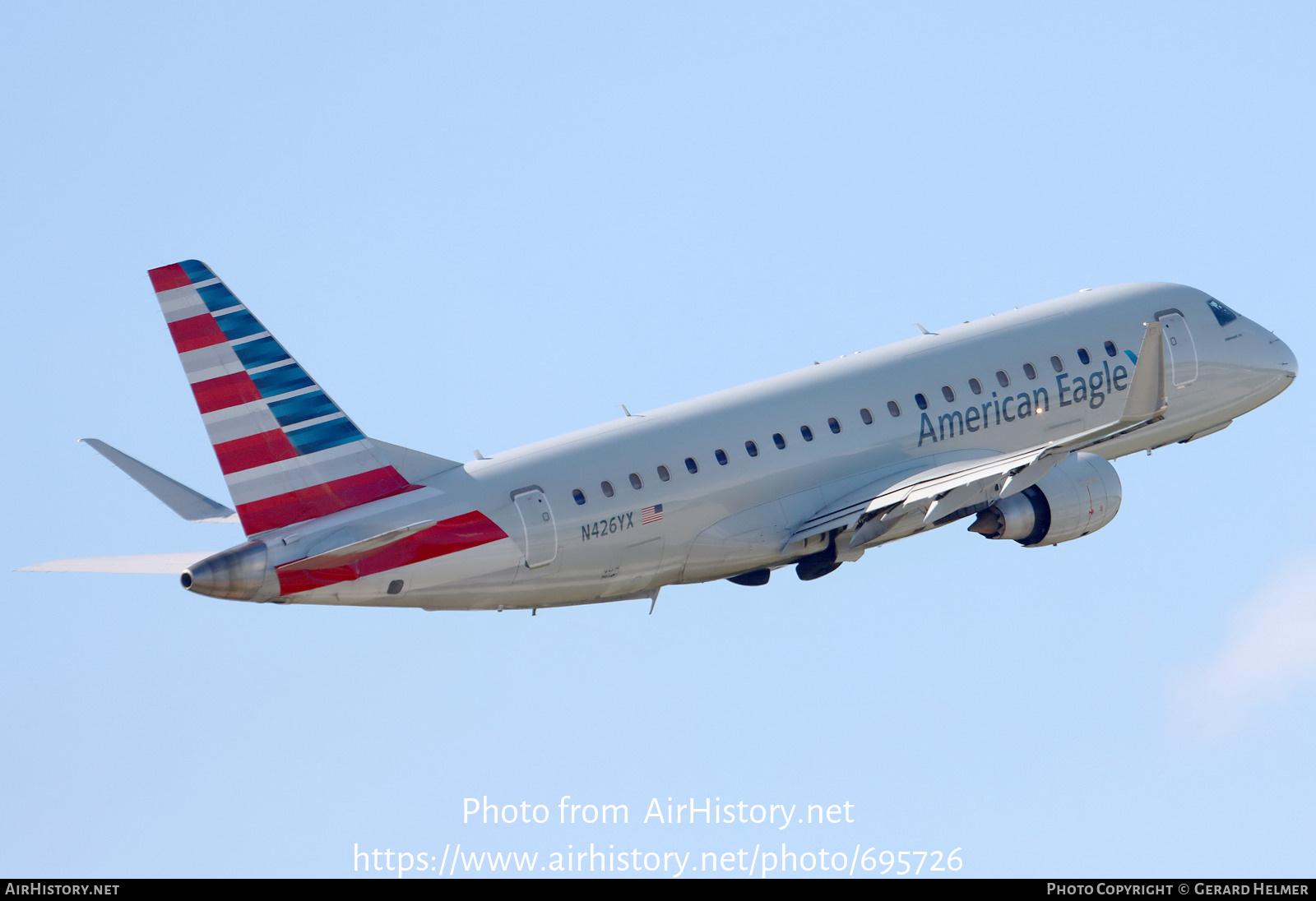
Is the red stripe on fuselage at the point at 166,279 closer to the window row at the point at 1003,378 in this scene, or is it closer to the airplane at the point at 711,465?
the airplane at the point at 711,465

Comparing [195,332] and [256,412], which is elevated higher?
[195,332]

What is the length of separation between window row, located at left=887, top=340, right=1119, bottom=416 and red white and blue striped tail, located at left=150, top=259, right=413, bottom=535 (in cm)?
1272

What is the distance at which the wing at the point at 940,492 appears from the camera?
47.9 m

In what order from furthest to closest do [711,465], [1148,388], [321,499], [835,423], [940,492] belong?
[835,423] < [711,465] < [940,492] < [1148,388] < [321,499]

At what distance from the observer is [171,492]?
164 feet

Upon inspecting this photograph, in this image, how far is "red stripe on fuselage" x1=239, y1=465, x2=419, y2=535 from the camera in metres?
43.8

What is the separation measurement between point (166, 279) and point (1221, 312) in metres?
25.9

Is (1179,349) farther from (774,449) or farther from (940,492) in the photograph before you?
(774,449)

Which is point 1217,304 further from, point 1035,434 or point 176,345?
point 176,345

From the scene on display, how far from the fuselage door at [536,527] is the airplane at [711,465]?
5 cm

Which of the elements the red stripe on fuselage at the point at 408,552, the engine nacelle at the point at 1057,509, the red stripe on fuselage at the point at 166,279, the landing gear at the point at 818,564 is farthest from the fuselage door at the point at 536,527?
the engine nacelle at the point at 1057,509

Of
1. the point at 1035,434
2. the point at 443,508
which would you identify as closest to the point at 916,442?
the point at 1035,434

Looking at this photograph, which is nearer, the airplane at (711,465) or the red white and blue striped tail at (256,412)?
the red white and blue striped tail at (256,412)

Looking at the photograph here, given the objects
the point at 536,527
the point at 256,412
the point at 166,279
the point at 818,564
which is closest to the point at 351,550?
the point at 256,412
